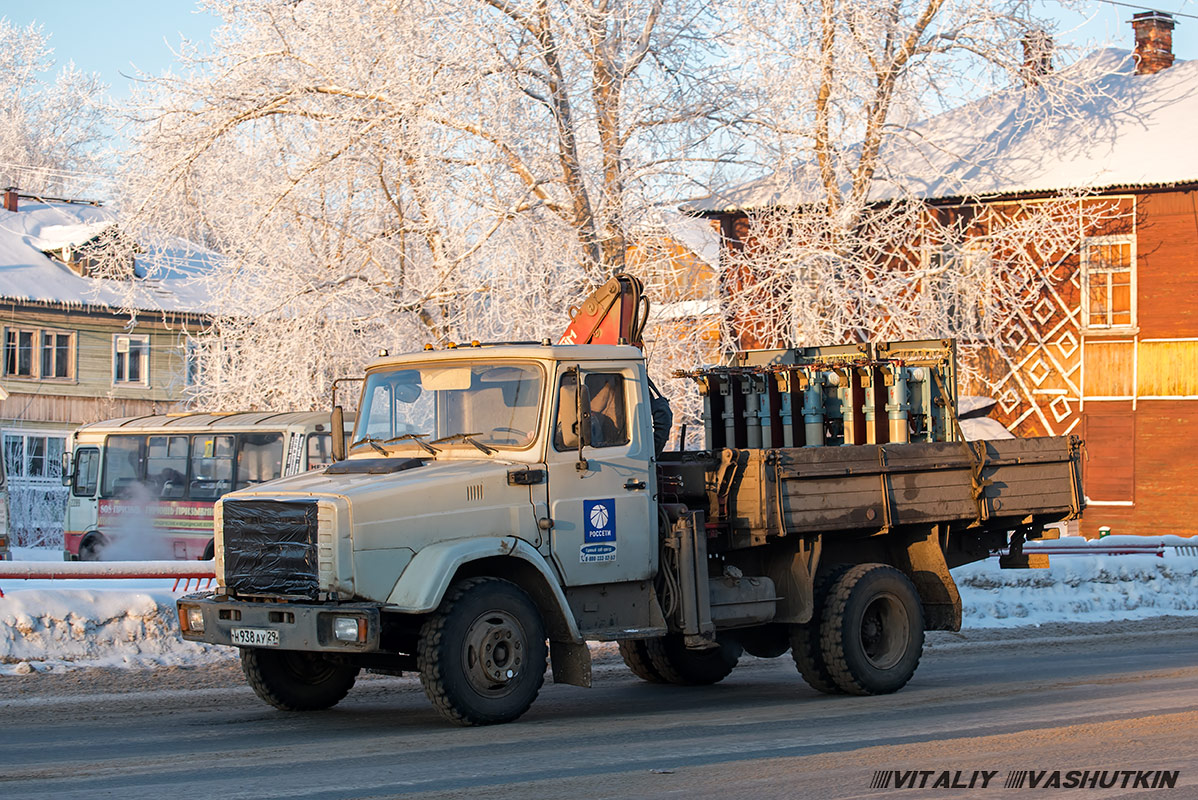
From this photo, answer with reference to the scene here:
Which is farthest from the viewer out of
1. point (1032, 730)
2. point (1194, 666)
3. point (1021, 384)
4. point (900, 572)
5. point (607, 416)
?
point (1021, 384)

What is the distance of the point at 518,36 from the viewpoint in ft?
65.5

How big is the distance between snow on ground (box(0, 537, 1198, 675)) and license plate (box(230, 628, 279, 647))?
3738 millimetres

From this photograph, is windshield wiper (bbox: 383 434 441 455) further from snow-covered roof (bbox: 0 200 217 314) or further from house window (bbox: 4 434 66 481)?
house window (bbox: 4 434 66 481)

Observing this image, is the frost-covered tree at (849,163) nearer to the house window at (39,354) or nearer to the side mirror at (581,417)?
the side mirror at (581,417)

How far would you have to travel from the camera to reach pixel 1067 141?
31.0 metres

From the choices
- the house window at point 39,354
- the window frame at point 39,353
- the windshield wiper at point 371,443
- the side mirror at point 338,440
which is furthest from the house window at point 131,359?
the windshield wiper at point 371,443

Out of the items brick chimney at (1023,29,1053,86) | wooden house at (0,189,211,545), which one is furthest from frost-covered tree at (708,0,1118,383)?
wooden house at (0,189,211,545)

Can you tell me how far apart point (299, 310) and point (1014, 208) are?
1664cm

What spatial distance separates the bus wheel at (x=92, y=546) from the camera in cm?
2598

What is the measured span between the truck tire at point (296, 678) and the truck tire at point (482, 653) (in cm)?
146

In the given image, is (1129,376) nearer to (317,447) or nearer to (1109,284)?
(1109,284)

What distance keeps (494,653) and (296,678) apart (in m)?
1.83

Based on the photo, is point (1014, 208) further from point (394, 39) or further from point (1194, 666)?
point (1194, 666)

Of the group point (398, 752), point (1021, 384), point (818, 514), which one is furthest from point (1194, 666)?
point (1021, 384)
